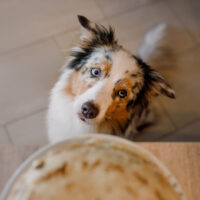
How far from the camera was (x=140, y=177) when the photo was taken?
31 cm

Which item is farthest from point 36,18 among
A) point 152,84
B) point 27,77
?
point 152,84

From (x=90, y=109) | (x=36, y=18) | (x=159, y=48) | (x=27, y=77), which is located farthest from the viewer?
(x=36, y=18)

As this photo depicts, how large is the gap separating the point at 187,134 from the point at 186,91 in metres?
0.30

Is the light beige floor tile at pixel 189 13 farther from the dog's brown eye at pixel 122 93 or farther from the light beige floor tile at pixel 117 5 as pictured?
the dog's brown eye at pixel 122 93

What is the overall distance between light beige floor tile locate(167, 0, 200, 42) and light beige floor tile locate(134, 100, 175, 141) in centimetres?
67

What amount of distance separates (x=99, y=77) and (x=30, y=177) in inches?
30.3

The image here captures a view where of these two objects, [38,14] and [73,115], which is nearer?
[73,115]

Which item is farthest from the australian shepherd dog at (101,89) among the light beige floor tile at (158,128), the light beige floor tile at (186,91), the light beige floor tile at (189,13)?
the light beige floor tile at (189,13)

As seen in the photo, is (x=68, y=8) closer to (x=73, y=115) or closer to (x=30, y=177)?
(x=73, y=115)

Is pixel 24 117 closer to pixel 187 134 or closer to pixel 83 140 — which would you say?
pixel 187 134

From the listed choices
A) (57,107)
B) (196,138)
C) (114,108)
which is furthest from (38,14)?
(196,138)

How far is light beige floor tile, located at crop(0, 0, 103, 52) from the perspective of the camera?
5.78 feet

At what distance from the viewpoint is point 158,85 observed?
1120 millimetres

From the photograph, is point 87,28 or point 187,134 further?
point 187,134
